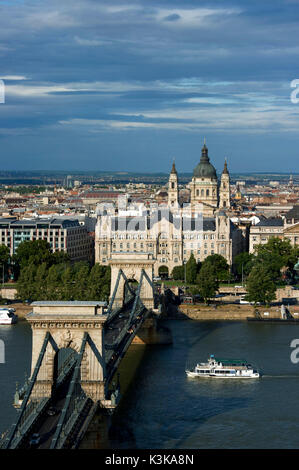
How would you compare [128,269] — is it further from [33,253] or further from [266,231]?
[266,231]

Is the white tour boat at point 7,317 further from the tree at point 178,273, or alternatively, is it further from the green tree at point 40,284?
the tree at point 178,273

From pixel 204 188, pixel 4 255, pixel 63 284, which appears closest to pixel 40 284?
pixel 63 284

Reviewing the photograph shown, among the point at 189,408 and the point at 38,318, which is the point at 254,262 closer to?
the point at 189,408

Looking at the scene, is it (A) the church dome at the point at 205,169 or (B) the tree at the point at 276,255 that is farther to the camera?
(A) the church dome at the point at 205,169

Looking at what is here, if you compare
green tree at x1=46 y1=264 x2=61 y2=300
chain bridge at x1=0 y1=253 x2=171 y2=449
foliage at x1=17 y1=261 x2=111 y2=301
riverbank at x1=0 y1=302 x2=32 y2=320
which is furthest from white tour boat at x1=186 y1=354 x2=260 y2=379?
green tree at x1=46 y1=264 x2=61 y2=300

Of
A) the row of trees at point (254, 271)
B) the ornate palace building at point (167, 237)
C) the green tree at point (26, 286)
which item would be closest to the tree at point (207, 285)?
the row of trees at point (254, 271)

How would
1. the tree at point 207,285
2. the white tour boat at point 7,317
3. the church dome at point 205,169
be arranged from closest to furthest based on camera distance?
the white tour boat at point 7,317 < the tree at point 207,285 < the church dome at point 205,169
